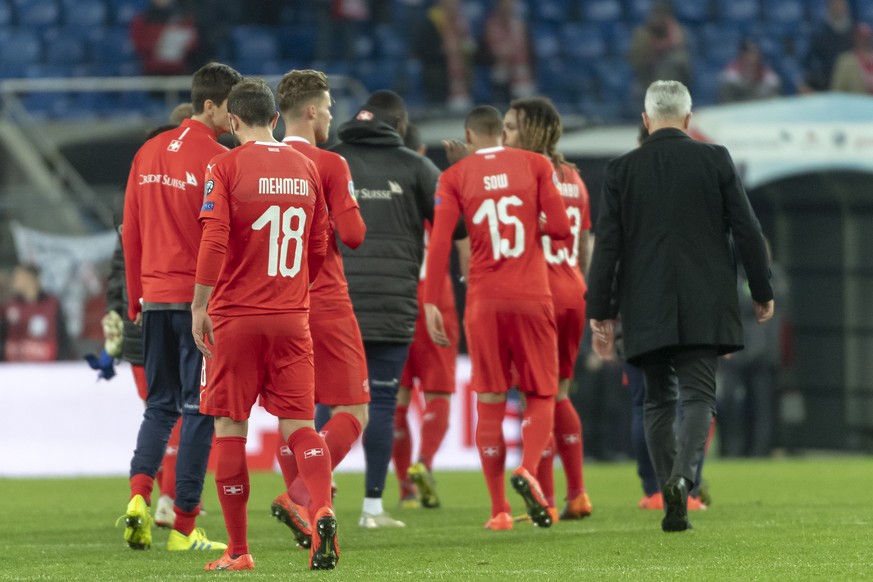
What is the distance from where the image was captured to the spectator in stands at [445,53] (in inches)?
675

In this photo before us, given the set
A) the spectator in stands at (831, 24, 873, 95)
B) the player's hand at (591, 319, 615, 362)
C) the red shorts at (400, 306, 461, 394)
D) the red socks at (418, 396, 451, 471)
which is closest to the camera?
the player's hand at (591, 319, 615, 362)

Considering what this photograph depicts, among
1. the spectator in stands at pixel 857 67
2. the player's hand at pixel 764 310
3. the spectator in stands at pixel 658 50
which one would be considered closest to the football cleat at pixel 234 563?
the player's hand at pixel 764 310

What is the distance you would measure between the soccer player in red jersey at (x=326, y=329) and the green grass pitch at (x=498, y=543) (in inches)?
18.2

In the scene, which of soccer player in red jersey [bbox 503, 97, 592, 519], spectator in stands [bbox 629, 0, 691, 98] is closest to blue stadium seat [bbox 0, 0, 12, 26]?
spectator in stands [bbox 629, 0, 691, 98]

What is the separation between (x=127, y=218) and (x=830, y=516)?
12.3 feet

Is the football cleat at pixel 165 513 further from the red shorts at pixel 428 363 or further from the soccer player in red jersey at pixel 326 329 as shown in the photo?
the red shorts at pixel 428 363

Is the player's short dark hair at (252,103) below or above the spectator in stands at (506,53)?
below

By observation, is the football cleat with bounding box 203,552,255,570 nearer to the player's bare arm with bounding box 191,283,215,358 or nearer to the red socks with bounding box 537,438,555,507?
the player's bare arm with bounding box 191,283,215,358

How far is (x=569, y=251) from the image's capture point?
7.68m

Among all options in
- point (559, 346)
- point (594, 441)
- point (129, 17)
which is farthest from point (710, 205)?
point (129, 17)

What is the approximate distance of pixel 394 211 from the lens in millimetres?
7398

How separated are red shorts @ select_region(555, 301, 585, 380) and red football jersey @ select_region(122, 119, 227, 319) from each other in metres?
2.05

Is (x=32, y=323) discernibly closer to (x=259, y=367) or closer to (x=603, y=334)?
(x=603, y=334)

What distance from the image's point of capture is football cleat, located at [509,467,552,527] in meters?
6.55
